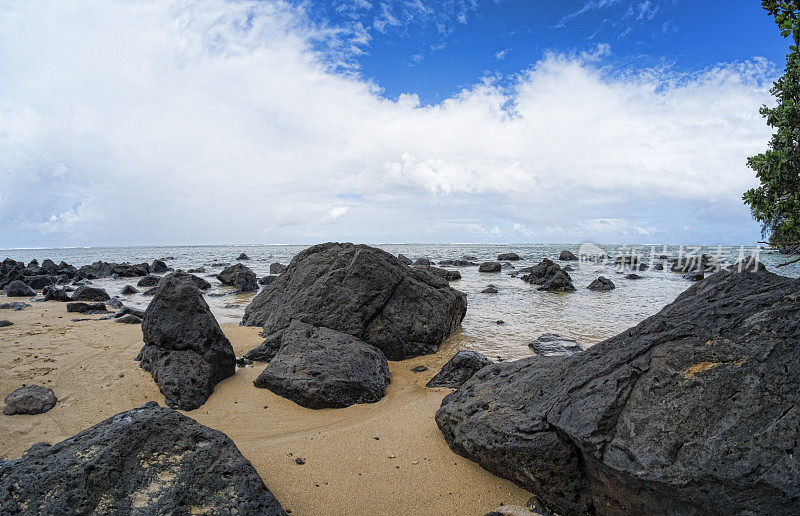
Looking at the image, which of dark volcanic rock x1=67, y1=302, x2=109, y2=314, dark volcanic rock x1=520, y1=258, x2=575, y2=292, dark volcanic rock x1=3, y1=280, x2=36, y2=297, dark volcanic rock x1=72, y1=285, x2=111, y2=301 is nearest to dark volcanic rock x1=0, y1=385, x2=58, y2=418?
dark volcanic rock x1=67, y1=302, x2=109, y2=314

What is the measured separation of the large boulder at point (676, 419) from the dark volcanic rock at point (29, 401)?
210 inches

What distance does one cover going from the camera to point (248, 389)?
20.0 feet

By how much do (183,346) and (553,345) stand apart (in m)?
7.66

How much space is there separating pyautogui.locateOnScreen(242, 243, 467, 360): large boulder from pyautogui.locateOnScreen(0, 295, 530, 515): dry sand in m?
0.83

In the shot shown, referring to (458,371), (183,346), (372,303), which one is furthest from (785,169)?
(183,346)

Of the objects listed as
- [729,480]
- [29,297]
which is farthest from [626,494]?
[29,297]

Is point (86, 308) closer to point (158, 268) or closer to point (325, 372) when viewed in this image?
point (325, 372)

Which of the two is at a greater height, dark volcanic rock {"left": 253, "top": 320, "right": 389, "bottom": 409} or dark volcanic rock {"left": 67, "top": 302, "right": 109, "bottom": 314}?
dark volcanic rock {"left": 253, "top": 320, "right": 389, "bottom": 409}

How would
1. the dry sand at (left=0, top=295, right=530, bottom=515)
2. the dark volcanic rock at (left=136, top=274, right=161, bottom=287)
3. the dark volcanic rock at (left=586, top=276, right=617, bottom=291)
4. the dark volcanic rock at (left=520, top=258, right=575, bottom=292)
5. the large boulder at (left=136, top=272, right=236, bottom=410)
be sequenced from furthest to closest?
the dark volcanic rock at (left=136, top=274, right=161, bottom=287)
the dark volcanic rock at (left=586, top=276, right=617, bottom=291)
the dark volcanic rock at (left=520, top=258, right=575, bottom=292)
the large boulder at (left=136, top=272, right=236, bottom=410)
the dry sand at (left=0, top=295, right=530, bottom=515)

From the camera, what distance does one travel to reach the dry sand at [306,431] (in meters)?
3.64

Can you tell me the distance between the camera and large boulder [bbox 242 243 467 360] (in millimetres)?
8539

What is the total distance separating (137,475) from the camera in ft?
9.69

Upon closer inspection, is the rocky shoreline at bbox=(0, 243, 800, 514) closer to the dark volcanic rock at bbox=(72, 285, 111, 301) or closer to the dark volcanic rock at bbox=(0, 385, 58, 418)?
the dark volcanic rock at bbox=(0, 385, 58, 418)

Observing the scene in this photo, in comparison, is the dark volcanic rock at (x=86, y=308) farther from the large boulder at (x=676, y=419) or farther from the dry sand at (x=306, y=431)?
the large boulder at (x=676, y=419)
